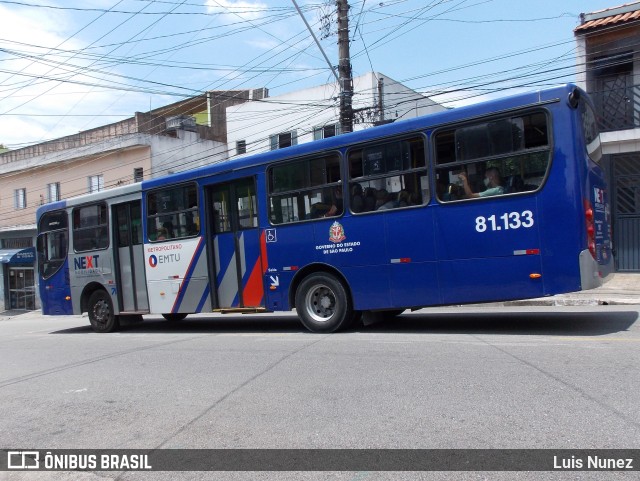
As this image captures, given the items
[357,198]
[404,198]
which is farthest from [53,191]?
[404,198]

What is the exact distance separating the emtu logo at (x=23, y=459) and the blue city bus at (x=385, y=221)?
16.8 feet

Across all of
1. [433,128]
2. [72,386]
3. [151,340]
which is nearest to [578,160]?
[433,128]

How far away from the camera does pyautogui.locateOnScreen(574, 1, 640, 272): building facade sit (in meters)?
15.3

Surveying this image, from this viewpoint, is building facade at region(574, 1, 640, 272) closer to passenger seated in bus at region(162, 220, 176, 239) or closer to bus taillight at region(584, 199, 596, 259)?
bus taillight at region(584, 199, 596, 259)

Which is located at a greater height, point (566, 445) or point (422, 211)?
point (422, 211)

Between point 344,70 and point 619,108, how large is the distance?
8.18 m

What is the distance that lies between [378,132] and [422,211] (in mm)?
1396

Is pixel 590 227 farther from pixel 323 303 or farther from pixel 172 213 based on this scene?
pixel 172 213

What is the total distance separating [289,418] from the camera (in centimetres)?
471

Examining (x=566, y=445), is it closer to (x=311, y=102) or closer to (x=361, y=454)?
(x=361, y=454)

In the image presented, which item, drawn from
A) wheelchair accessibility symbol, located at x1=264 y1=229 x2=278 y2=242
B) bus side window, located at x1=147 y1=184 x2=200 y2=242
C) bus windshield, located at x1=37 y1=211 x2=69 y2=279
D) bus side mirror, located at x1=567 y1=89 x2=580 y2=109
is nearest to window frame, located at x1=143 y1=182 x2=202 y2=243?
bus side window, located at x1=147 y1=184 x2=200 y2=242

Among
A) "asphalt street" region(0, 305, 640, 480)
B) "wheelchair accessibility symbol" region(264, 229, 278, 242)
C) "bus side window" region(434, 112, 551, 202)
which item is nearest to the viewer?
"asphalt street" region(0, 305, 640, 480)

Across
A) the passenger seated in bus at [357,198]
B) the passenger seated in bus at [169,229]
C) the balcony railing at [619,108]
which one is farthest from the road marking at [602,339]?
the balcony railing at [619,108]

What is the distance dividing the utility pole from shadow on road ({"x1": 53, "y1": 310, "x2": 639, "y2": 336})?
6.28m
